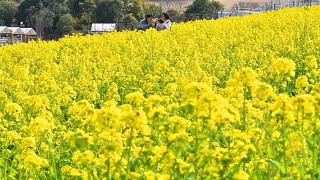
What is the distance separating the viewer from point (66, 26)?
54250 mm

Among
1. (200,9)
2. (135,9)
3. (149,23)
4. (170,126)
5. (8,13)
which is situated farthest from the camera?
(8,13)

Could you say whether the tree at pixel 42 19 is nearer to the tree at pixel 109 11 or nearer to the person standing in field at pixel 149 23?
the tree at pixel 109 11

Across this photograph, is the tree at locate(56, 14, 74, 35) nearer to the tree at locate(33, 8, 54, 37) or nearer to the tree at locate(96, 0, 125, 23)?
the tree at locate(33, 8, 54, 37)

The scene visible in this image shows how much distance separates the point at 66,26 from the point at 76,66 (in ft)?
147

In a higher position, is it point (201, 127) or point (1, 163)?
point (201, 127)

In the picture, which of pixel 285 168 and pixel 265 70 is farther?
pixel 265 70

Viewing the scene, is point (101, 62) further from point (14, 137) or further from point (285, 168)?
point (285, 168)

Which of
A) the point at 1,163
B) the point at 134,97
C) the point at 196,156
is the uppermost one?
the point at 134,97

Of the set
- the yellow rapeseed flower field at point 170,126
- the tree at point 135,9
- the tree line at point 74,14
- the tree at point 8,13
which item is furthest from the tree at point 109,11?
the yellow rapeseed flower field at point 170,126

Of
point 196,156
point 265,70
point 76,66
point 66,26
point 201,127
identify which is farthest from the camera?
point 66,26

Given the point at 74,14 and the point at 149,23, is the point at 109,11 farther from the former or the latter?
the point at 149,23

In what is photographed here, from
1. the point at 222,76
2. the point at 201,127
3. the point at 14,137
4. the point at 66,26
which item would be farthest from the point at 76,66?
the point at 66,26

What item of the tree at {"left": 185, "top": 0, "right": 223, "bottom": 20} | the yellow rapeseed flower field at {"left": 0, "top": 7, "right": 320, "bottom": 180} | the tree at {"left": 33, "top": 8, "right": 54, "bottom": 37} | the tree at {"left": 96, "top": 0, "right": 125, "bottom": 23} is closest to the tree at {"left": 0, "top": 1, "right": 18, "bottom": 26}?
the tree at {"left": 33, "top": 8, "right": 54, "bottom": 37}

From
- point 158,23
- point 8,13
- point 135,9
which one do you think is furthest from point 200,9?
point 158,23
